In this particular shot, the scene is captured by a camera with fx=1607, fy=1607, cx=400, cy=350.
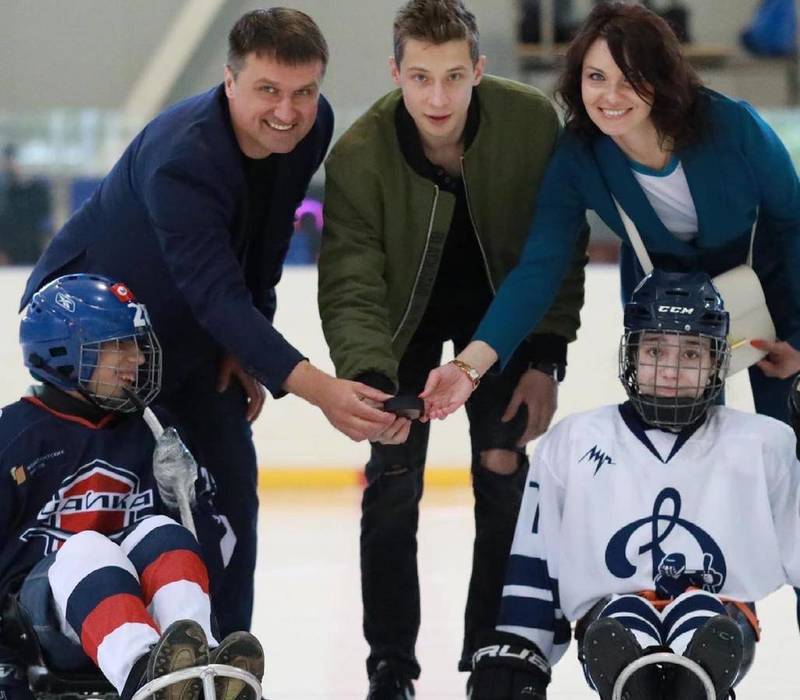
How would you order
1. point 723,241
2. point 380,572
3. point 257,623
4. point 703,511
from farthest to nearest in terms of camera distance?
point 257,623 → point 380,572 → point 723,241 → point 703,511

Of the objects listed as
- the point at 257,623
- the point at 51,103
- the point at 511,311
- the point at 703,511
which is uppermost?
the point at 51,103

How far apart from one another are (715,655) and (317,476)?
361cm

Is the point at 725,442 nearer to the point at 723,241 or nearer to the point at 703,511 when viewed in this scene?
the point at 703,511

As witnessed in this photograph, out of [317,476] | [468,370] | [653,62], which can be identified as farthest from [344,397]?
[317,476]

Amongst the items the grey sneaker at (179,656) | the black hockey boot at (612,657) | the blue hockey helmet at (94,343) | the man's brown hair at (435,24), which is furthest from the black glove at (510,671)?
the man's brown hair at (435,24)

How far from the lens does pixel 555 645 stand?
8.66 feet

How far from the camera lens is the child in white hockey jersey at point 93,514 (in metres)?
2.34

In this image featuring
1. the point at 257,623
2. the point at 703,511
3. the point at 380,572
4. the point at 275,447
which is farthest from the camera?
the point at 275,447

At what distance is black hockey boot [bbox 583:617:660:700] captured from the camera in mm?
2295

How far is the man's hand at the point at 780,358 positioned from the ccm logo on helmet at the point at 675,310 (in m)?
0.29

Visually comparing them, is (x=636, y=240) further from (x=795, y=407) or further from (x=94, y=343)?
(x=94, y=343)

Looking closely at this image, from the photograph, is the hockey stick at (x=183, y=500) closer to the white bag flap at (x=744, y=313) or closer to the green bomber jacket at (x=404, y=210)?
the green bomber jacket at (x=404, y=210)

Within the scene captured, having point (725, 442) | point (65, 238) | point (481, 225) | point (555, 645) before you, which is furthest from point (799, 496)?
point (65, 238)

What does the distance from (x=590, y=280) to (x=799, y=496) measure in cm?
333
